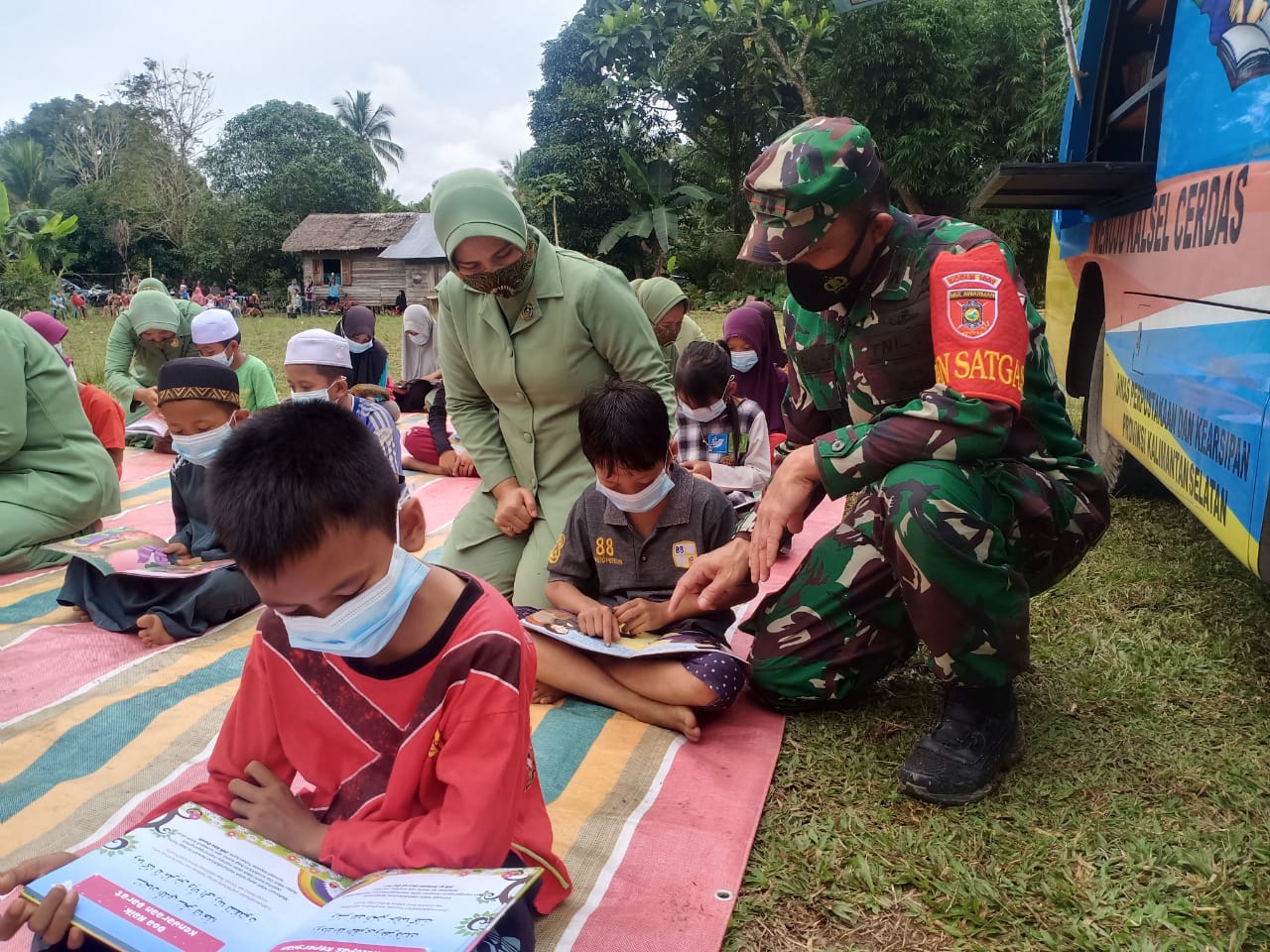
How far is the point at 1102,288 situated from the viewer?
3.79 m

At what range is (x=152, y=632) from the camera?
301 cm

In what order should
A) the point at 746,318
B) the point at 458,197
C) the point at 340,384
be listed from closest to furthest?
the point at 458,197
the point at 340,384
the point at 746,318

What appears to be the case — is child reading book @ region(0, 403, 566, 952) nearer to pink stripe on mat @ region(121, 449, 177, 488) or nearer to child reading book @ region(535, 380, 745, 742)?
child reading book @ region(535, 380, 745, 742)

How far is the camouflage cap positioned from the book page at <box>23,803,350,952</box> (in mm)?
1483

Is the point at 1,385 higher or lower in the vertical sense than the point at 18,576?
higher

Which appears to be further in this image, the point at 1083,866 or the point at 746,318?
the point at 746,318

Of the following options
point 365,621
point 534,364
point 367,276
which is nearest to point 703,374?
point 534,364

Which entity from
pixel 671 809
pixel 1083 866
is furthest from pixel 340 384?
pixel 1083 866

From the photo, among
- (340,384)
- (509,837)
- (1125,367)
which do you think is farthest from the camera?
(340,384)

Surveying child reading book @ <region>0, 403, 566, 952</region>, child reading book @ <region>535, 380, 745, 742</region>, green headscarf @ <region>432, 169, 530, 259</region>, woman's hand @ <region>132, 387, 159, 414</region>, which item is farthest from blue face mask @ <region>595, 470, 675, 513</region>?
woman's hand @ <region>132, 387, 159, 414</region>

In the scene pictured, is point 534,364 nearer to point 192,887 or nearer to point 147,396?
point 192,887

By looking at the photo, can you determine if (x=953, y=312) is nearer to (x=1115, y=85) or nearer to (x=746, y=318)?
(x=1115, y=85)

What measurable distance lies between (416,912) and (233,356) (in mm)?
5091

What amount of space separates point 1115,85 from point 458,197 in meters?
2.87
